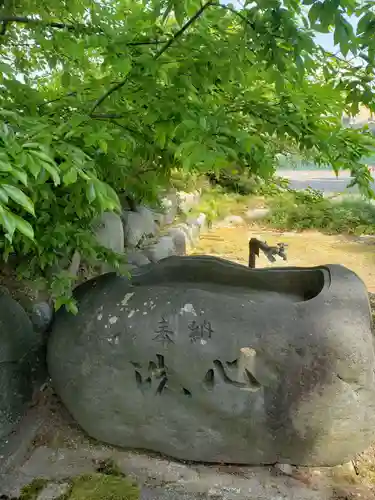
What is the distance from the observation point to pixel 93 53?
10.4ft

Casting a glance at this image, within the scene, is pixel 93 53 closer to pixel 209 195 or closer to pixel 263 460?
pixel 263 460

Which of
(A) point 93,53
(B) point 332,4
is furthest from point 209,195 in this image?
(B) point 332,4

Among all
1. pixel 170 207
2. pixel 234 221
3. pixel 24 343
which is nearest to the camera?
pixel 24 343

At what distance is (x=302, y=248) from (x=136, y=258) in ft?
14.6

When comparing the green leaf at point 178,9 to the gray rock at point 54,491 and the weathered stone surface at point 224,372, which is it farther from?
the gray rock at point 54,491

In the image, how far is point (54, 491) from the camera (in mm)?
2535

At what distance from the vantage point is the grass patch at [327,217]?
9938 mm

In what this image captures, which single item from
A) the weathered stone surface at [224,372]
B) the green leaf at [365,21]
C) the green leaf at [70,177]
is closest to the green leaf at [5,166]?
the green leaf at [70,177]

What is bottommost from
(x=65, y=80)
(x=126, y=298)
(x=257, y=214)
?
(x=257, y=214)

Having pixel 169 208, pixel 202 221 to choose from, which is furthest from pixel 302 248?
pixel 169 208

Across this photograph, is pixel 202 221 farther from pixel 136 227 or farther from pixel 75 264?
pixel 75 264

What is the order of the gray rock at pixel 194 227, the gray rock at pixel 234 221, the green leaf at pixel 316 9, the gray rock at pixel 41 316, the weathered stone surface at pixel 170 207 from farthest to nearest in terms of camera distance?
the gray rock at pixel 234 221 → the gray rock at pixel 194 227 → the weathered stone surface at pixel 170 207 → the gray rock at pixel 41 316 → the green leaf at pixel 316 9

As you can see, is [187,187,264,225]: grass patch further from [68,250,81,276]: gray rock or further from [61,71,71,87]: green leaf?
[61,71,71,87]: green leaf

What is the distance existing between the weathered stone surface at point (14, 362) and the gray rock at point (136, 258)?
182 cm
